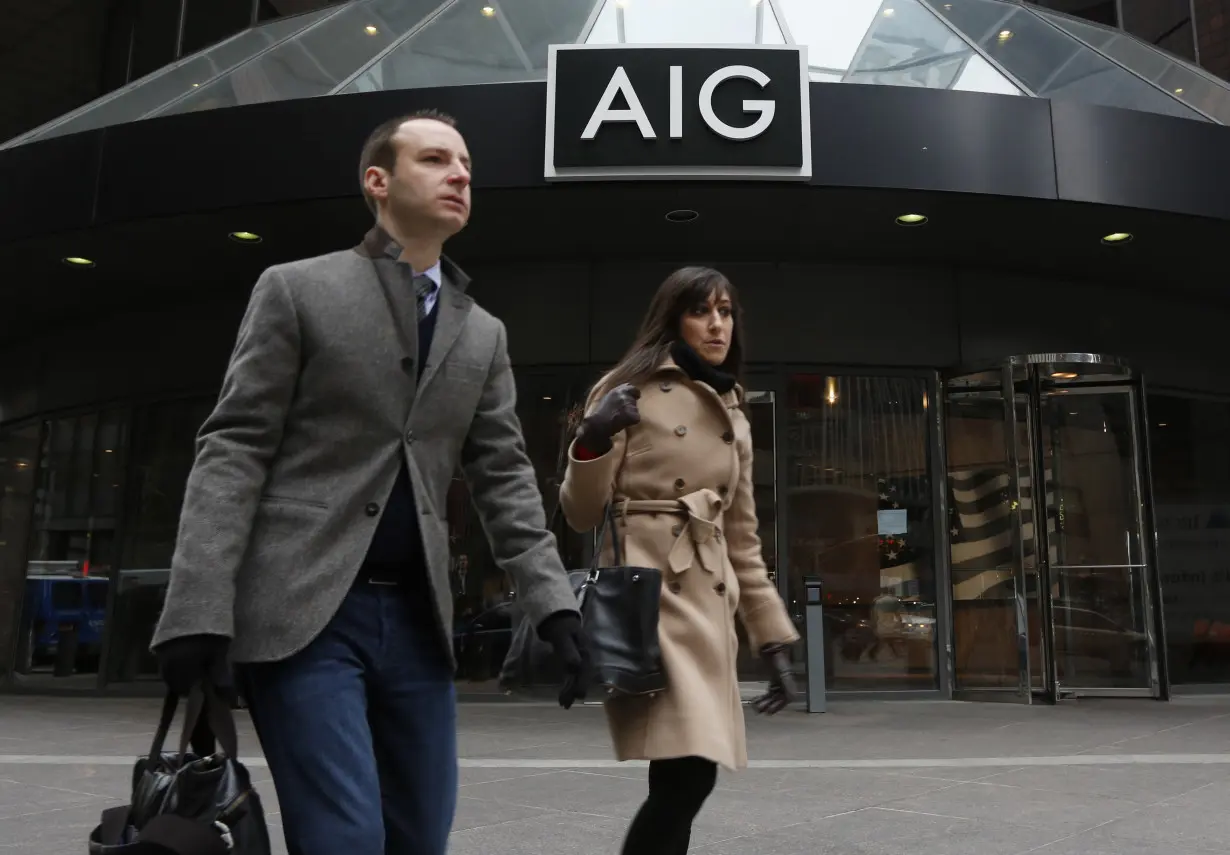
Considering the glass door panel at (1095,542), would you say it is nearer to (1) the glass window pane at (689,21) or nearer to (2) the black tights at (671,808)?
(1) the glass window pane at (689,21)

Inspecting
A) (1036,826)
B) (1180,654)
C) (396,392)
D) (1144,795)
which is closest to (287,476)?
(396,392)

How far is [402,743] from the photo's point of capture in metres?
2.08

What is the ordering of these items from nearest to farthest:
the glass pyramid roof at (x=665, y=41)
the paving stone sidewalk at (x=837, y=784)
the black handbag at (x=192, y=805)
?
the black handbag at (x=192, y=805)
the paving stone sidewalk at (x=837, y=784)
the glass pyramid roof at (x=665, y=41)

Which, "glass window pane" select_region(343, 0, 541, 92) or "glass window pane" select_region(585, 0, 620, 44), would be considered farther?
"glass window pane" select_region(585, 0, 620, 44)

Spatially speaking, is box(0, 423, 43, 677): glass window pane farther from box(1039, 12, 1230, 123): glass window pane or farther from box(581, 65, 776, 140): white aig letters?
box(1039, 12, 1230, 123): glass window pane

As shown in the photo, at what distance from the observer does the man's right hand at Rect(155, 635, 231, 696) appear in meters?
1.78

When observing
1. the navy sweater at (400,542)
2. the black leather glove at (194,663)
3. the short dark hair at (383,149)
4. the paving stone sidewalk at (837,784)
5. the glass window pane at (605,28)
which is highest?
the glass window pane at (605,28)

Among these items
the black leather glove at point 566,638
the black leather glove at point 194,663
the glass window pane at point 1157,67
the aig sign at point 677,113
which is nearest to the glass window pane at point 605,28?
the aig sign at point 677,113

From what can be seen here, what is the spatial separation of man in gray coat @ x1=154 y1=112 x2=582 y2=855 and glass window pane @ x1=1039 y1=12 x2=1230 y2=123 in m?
11.0

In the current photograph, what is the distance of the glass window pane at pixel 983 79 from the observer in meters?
10.0

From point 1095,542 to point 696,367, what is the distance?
900cm

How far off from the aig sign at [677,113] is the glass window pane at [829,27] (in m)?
1.95

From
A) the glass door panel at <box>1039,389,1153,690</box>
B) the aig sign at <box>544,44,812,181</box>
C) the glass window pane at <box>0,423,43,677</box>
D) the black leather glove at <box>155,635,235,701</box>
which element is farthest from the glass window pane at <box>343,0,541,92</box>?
the black leather glove at <box>155,635,235,701</box>

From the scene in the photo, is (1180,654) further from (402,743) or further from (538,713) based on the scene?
(402,743)
